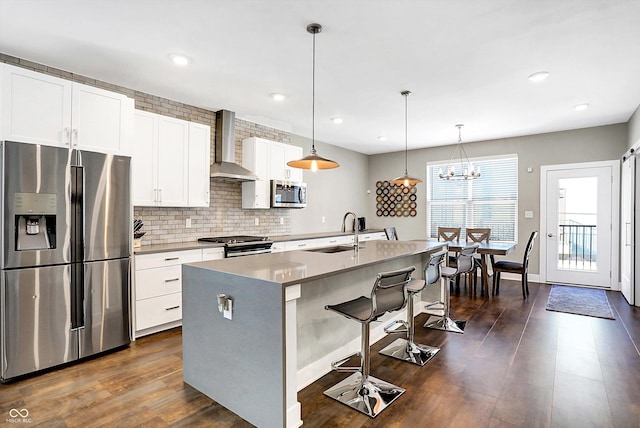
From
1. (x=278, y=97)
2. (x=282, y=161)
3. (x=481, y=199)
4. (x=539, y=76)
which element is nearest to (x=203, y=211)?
(x=282, y=161)

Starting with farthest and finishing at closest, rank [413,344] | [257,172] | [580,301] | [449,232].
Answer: [449,232]
[257,172]
[580,301]
[413,344]

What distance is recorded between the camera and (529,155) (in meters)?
6.05

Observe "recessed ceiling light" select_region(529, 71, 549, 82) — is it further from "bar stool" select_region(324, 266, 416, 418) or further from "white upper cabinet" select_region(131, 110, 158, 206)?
"white upper cabinet" select_region(131, 110, 158, 206)

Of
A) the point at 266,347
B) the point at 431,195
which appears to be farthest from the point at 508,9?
the point at 431,195

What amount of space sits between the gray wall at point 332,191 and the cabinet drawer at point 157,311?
2641mm

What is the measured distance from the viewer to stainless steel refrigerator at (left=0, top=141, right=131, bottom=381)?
8.34 ft

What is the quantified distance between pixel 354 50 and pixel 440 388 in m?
2.70

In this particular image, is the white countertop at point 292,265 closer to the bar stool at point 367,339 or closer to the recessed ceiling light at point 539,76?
the bar stool at point 367,339

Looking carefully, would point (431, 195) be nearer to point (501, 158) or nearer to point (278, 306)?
point (501, 158)

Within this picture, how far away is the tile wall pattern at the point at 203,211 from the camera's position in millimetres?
3873

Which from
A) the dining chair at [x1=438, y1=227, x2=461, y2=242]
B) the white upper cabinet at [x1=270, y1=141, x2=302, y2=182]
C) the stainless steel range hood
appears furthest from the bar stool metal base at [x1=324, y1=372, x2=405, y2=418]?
the dining chair at [x1=438, y1=227, x2=461, y2=242]

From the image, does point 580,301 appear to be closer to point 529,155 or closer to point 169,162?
point 529,155

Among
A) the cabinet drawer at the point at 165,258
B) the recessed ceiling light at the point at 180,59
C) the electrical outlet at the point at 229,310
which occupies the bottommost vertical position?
the electrical outlet at the point at 229,310

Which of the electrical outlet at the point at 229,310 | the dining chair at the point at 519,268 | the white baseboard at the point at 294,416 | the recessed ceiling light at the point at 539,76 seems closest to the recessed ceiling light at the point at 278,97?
the recessed ceiling light at the point at 539,76
